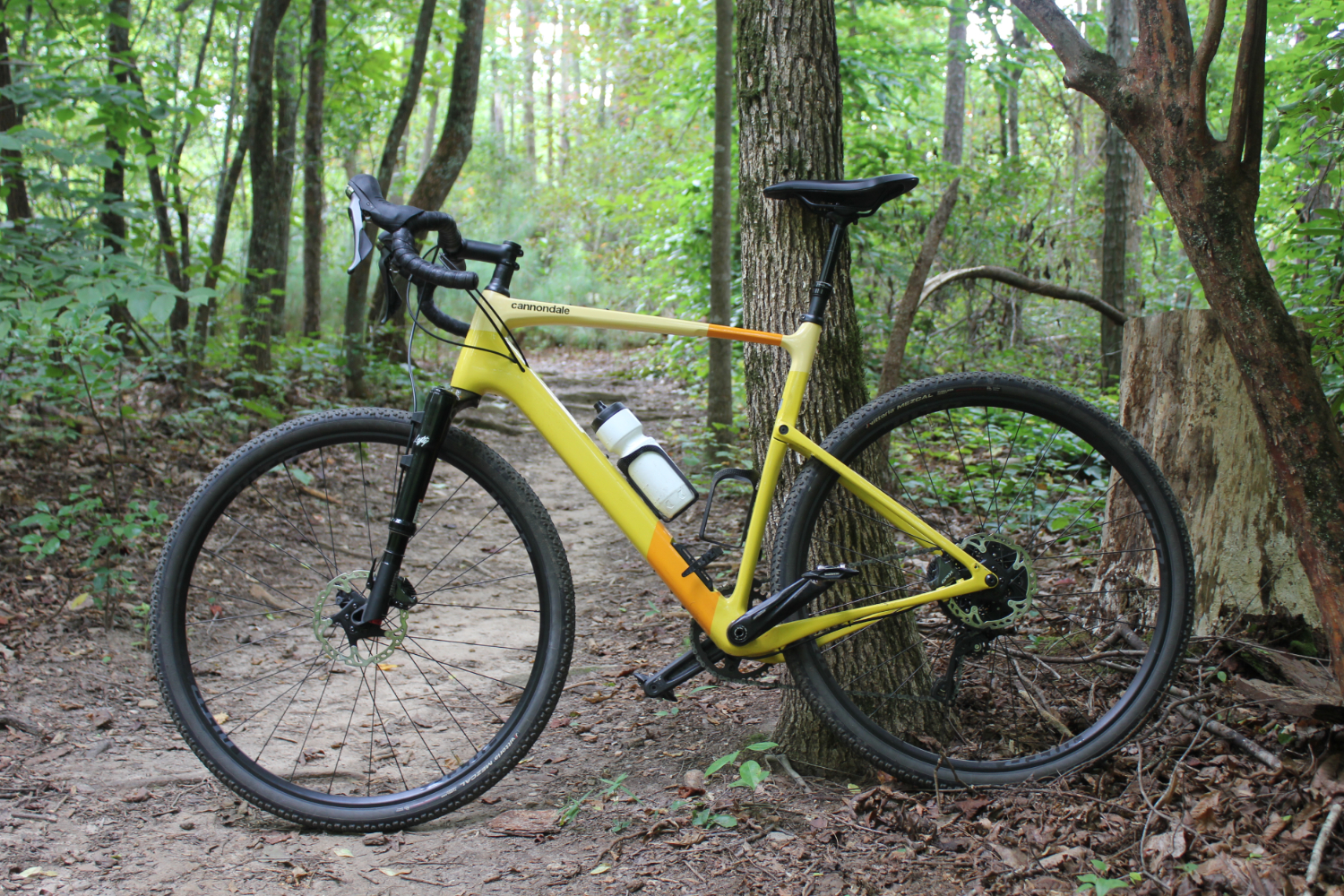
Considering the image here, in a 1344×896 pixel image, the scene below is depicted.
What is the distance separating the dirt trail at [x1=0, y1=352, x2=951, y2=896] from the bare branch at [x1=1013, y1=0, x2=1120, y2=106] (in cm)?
180

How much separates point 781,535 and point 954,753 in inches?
28.6

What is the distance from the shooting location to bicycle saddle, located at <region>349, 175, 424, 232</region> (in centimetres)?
181

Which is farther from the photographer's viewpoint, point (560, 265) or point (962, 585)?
point (560, 265)

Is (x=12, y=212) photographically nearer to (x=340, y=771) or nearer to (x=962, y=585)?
(x=340, y=771)

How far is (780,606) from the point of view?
186 centimetres

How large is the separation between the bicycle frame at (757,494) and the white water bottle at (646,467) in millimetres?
35

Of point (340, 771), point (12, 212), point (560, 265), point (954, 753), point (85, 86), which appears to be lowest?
point (340, 771)

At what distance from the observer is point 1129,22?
6.09 metres

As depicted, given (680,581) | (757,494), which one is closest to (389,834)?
(680,581)

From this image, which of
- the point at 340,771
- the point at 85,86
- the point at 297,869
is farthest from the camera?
the point at 85,86

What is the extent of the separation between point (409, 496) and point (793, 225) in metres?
1.18

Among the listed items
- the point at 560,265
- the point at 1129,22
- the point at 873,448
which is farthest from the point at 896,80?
the point at 560,265

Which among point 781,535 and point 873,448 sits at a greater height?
point 873,448

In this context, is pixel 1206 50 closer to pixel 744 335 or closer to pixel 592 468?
pixel 744 335
